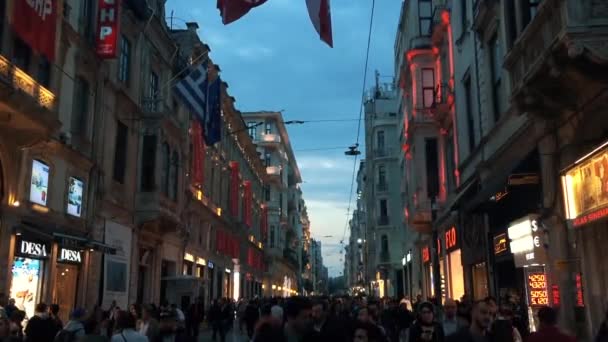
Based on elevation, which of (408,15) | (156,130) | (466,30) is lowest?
(156,130)

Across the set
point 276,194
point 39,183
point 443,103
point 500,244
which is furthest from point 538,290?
Answer: point 276,194

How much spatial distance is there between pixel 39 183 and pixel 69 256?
9.64 feet

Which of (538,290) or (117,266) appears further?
(117,266)

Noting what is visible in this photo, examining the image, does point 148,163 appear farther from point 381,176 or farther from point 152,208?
point 381,176

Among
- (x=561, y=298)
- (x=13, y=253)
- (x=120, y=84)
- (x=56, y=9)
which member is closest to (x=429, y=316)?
(x=561, y=298)

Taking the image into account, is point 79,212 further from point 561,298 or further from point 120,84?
point 561,298

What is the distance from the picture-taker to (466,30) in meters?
20.8

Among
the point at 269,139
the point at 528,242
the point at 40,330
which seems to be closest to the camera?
the point at 40,330

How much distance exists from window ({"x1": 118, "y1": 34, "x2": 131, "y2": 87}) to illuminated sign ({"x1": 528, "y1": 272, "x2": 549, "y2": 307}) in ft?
56.3

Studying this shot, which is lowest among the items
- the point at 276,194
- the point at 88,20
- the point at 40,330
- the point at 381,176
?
the point at 40,330

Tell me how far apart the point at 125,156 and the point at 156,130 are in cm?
206

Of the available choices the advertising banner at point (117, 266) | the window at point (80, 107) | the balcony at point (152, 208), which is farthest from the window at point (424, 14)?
the advertising banner at point (117, 266)

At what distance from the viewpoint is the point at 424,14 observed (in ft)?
105

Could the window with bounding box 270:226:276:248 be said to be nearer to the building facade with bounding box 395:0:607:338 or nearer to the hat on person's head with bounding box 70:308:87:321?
the building facade with bounding box 395:0:607:338
